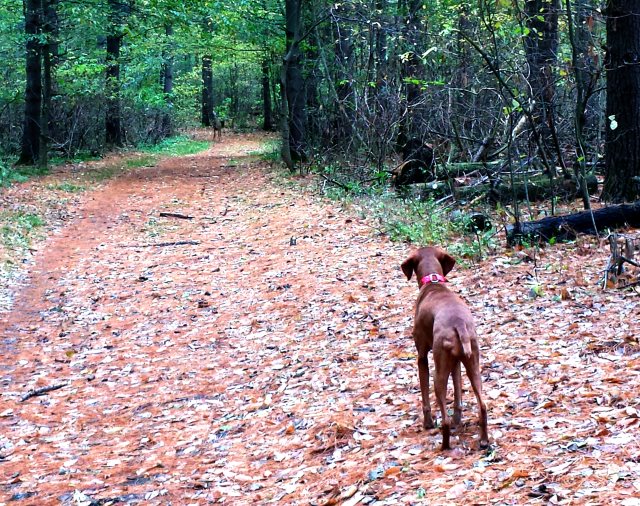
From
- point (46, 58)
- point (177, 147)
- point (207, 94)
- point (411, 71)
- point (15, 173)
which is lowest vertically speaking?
point (15, 173)

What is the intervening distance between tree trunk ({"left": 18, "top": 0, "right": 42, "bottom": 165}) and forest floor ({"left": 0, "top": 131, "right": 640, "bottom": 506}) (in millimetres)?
9567

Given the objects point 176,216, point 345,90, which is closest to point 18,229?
point 176,216

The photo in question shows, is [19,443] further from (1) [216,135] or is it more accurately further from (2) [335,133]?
(1) [216,135]

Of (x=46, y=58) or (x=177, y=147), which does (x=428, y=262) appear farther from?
(x=177, y=147)

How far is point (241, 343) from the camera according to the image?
8.41 metres

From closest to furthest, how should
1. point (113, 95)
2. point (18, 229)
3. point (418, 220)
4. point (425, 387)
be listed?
1. point (425, 387)
2. point (418, 220)
3. point (18, 229)
4. point (113, 95)

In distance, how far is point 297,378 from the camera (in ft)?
23.0

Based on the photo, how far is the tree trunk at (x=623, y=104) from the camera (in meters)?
10.2

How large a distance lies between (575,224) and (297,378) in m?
5.02

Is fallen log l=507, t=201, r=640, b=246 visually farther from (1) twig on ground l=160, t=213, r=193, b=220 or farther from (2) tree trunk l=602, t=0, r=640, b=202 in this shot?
(1) twig on ground l=160, t=213, r=193, b=220

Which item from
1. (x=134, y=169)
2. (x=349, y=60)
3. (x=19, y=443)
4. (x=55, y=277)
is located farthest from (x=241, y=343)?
(x=134, y=169)

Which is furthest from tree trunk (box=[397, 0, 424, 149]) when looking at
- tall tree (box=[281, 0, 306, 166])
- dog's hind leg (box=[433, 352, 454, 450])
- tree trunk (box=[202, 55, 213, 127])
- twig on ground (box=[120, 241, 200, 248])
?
tree trunk (box=[202, 55, 213, 127])

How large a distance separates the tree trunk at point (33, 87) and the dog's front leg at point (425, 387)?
58.6 ft

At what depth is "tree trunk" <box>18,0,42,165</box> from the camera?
65.2 feet
